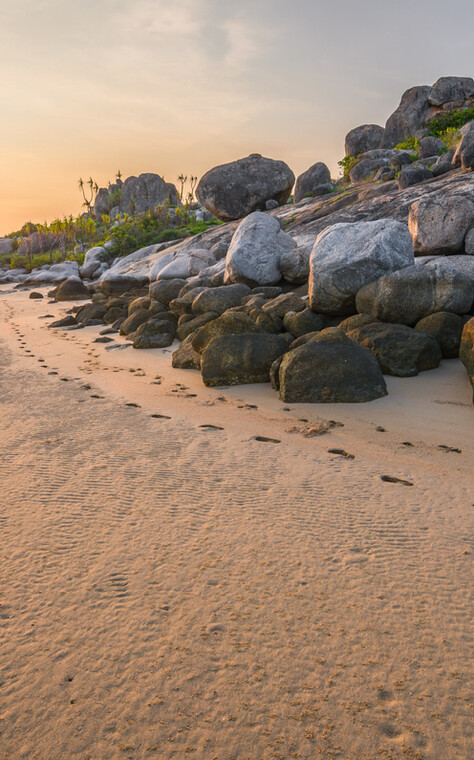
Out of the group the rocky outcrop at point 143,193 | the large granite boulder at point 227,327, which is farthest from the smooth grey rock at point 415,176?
the rocky outcrop at point 143,193

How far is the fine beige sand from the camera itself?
75.5 inches

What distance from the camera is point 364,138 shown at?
40062mm

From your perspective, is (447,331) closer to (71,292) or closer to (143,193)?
(71,292)

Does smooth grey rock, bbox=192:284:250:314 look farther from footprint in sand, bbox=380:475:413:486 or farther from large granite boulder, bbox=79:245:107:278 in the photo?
large granite boulder, bbox=79:245:107:278

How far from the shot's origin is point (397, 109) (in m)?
39.9

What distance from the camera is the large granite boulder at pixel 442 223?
9.12 metres

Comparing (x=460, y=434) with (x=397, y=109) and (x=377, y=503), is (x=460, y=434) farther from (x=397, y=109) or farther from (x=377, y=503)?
(x=397, y=109)

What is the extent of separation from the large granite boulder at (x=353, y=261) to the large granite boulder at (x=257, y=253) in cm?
323

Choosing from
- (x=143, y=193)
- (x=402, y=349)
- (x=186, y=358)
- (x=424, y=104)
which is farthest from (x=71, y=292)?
(x=143, y=193)

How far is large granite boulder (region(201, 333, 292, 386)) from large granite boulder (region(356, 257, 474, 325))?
5.79 ft

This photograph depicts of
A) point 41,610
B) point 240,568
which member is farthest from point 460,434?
point 41,610

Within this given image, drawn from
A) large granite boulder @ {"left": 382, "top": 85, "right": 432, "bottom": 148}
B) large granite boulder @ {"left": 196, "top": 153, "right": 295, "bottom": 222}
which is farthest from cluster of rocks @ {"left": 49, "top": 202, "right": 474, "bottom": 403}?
large granite boulder @ {"left": 382, "top": 85, "right": 432, "bottom": 148}

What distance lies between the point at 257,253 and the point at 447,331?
245 inches

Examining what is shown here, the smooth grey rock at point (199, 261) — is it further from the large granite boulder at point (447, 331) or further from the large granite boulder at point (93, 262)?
the large granite boulder at point (93, 262)
